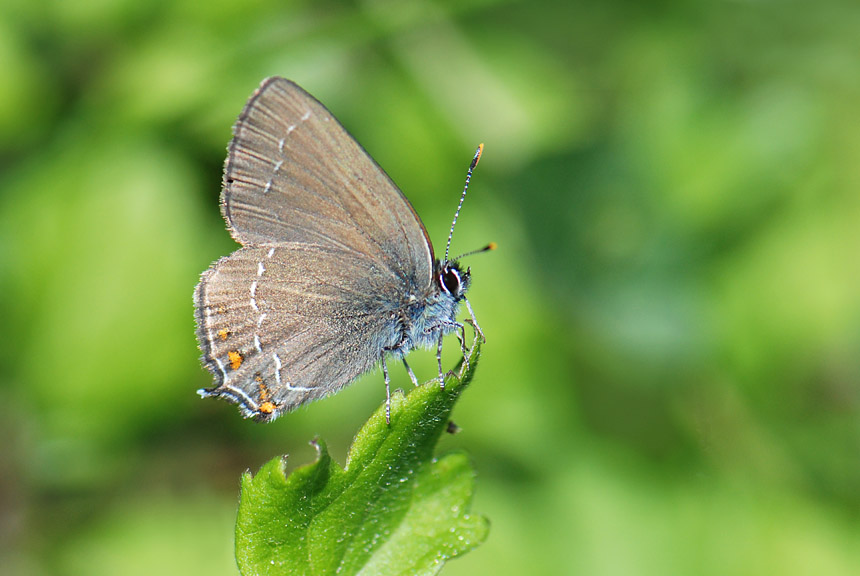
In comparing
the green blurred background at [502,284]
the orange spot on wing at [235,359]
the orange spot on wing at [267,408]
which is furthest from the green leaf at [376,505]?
the green blurred background at [502,284]

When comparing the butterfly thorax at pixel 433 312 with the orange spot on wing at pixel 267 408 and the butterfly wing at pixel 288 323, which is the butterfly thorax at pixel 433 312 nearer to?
the butterfly wing at pixel 288 323

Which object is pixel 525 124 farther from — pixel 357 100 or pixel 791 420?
pixel 791 420

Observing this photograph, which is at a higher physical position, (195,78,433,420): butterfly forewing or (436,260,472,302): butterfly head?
(195,78,433,420): butterfly forewing

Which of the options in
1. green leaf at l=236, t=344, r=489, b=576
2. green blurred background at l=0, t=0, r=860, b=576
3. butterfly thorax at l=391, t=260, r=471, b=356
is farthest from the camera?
green blurred background at l=0, t=0, r=860, b=576

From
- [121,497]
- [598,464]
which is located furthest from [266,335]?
[598,464]

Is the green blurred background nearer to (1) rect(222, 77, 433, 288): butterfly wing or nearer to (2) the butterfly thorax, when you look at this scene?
(2) the butterfly thorax

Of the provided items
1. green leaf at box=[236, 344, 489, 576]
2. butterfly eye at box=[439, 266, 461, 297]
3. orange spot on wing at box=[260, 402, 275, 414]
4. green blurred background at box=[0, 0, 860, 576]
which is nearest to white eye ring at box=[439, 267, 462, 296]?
butterfly eye at box=[439, 266, 461, 297]
